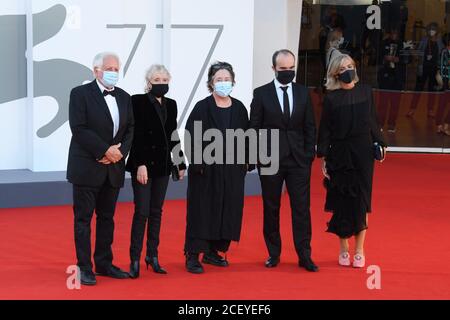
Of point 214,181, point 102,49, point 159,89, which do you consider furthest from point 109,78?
point 102,49

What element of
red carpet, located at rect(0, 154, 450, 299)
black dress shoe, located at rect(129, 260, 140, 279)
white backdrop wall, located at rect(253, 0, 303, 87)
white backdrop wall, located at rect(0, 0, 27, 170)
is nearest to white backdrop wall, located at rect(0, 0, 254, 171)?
white backdrop wall, located at rect(0, 0, 27, 170)

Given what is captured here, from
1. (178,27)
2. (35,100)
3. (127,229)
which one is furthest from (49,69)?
(127,229)

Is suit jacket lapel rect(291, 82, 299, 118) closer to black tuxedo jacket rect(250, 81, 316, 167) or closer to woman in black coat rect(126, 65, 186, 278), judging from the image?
black tuxedo jacket rect(250, 81, 316, 167)

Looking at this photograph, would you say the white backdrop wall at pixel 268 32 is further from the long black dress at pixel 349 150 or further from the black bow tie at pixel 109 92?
the black bow tie at pixel 109 92

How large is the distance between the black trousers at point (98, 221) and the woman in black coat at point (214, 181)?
62 cm

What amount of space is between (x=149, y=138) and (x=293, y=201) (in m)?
1.19

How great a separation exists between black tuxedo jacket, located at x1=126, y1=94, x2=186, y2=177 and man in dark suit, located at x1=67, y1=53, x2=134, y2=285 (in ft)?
0.32

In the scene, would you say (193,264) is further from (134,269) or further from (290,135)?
(290,135)

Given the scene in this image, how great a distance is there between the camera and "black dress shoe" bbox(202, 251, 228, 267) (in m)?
6.80

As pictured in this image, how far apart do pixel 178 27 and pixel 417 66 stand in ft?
18.9

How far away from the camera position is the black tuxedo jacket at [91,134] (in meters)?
6.07

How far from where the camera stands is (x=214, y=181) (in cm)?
662

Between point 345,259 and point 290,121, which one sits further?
point 345,259

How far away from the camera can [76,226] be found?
6199 millimetres
